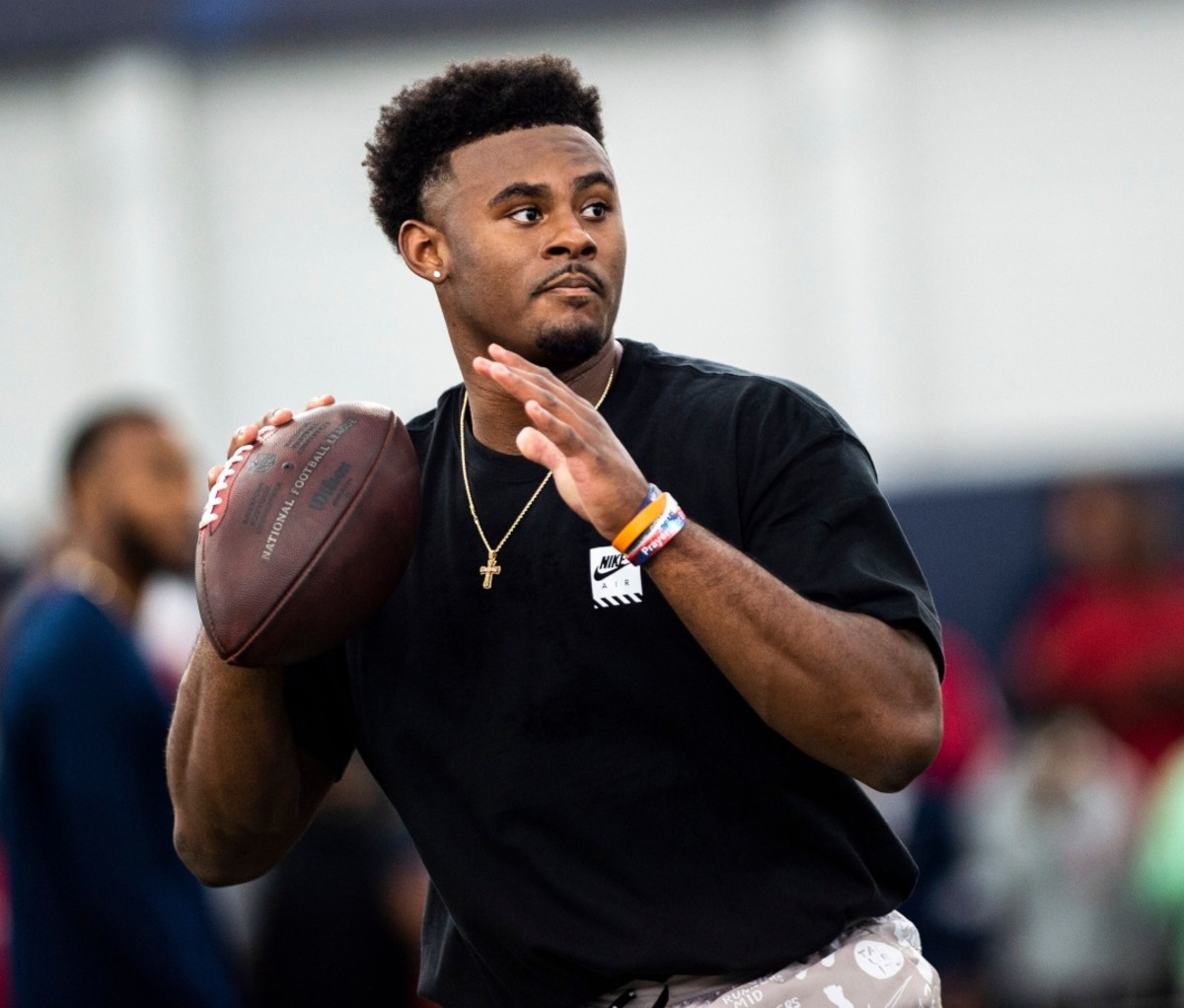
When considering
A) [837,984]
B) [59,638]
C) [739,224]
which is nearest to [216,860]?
[837,984]

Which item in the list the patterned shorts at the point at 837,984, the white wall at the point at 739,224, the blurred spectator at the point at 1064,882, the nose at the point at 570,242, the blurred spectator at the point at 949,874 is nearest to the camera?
the patterned shorts at the point at 837,984

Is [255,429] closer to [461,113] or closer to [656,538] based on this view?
[461,113]

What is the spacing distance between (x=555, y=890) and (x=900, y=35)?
355 inches

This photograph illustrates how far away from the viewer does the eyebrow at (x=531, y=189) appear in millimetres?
2562

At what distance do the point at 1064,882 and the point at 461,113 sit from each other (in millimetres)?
4096

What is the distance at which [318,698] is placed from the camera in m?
2.78

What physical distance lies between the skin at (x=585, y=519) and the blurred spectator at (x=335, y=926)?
2927 millimetres

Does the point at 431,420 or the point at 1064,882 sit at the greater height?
the point at 431,420

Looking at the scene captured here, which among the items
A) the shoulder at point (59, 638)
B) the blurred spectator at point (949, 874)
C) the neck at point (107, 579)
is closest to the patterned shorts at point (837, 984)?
the shoulder at point (59, 638)

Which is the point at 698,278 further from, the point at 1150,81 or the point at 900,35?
the point at 1150,81

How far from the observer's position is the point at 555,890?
2.46 meters

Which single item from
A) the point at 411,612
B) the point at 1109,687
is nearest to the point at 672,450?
the point at 411,612

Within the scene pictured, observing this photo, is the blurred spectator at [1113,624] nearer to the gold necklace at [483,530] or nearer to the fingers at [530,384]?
the gold necklace at [483,530]

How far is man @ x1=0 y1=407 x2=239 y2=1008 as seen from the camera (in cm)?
397
